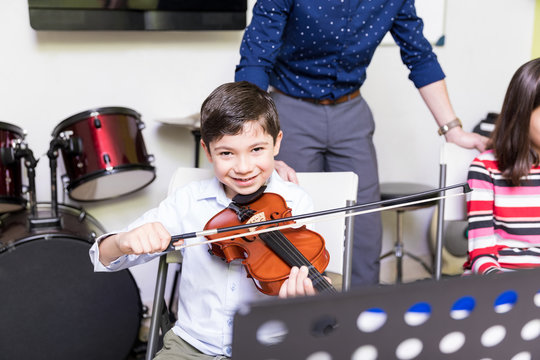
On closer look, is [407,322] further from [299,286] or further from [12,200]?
[12,200]

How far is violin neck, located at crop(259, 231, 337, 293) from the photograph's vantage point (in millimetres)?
1109

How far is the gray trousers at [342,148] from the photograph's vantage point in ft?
5.52

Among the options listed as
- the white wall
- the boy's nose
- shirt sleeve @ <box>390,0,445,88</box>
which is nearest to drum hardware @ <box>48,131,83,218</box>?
the white wall

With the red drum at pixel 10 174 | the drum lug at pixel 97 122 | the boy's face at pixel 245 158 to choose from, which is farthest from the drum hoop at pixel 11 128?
the boy's face at pixel 245 158

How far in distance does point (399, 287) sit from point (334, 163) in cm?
112

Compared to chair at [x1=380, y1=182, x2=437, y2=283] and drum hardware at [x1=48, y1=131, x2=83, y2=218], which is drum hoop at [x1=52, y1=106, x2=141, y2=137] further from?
chair at [x1=380, y1=182, x2=437, y2=283]

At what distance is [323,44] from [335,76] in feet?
0.35

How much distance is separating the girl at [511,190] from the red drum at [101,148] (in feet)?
3.47

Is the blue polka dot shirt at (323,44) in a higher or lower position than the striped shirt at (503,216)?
higher

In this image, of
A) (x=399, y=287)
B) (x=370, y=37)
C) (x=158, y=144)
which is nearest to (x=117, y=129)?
(x=158, y=144)

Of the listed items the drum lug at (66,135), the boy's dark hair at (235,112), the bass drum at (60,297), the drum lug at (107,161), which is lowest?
the bass drum at (60,297)

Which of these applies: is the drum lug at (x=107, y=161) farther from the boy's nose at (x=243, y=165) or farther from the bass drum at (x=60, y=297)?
the boy's nose at (x=243, y=165)

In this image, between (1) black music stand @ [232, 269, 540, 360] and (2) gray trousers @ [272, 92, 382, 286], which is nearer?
(1) black music stand @ [232, 269, 540, 360]

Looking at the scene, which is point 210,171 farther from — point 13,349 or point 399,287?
point 399,287
